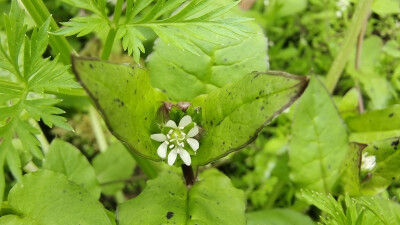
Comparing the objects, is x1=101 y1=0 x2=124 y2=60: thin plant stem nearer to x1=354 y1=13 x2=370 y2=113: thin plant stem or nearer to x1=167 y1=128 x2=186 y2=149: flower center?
x1=167 y1=128 x2=186 y2=149: flower center

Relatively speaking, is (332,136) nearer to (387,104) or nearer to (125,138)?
(387,104)

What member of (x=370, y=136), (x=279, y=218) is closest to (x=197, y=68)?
(x=279, y=218)

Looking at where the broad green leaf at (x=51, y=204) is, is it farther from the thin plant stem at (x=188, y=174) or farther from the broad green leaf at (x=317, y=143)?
the broad green leaf at (x=317, y=143)

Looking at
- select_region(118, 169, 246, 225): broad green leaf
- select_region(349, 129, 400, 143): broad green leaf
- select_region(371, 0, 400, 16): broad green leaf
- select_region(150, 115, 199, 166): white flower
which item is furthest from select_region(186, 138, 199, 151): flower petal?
select_region(371, 0, 400, 16): broad green leaf

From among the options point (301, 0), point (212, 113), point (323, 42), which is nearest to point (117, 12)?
point (212, 113)

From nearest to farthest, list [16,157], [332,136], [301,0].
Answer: [16,157] < [332,136] < [301,0]
